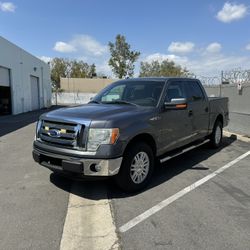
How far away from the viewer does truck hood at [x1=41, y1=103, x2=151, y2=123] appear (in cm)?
468

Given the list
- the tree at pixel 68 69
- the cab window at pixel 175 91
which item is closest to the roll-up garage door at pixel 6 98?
the cab window at pixel 175 91

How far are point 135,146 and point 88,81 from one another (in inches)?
2266

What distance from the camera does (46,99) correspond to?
36031 mm

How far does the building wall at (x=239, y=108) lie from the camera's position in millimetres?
10552

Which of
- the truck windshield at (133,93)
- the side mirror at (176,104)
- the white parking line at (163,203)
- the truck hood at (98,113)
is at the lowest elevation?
the white parking line at (163,203)

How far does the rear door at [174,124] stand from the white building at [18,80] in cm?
1777

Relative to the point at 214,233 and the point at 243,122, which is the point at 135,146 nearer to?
the point at 214,233

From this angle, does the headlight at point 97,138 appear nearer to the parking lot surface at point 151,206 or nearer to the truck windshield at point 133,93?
the parking lot surface at point 151,206

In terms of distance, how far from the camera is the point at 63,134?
4.75m

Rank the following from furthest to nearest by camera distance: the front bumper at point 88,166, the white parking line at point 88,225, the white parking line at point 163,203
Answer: the front bumper at point 88,166, the white parking line at point 163,203, the white parking line at point 88,225

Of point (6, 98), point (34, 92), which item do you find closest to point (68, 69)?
point (34, 92)

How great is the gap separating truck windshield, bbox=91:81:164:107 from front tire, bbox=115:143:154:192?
0.97m

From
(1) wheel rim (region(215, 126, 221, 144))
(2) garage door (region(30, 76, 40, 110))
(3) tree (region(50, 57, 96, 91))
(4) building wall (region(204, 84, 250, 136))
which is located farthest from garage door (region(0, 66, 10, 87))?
(3) tree (region(50, 57, 96, 91))

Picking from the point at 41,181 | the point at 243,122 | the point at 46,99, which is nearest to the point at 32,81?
the point at 46,99
